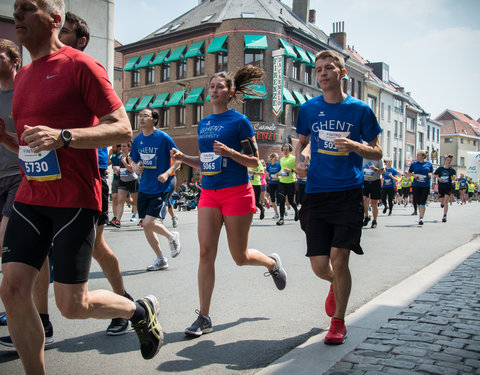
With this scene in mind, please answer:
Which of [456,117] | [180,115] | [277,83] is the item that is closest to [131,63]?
[180,115]

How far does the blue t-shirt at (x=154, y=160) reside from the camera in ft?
22.3

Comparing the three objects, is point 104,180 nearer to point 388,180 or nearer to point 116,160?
point 116,160

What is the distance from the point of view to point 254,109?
119ft

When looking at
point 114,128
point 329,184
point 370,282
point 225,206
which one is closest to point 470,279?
point 370,282

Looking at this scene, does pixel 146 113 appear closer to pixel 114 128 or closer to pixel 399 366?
pixel 114 128

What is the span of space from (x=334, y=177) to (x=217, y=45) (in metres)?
33.0

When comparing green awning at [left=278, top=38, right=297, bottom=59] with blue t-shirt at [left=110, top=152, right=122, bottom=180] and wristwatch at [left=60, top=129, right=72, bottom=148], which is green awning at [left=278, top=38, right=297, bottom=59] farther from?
wristwatch at [left=60, top=129, right=72, bottom=148]

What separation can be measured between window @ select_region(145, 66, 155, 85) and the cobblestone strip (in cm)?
3832

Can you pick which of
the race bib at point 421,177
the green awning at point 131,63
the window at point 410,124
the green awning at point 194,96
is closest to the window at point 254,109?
the green awning at point 194,96

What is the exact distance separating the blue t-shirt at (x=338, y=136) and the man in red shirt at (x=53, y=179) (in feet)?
6.07

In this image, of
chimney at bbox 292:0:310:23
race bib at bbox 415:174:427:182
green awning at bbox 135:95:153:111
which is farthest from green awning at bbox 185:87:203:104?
race bib at bbox 415:174:427:182

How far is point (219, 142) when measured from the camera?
4.18 m

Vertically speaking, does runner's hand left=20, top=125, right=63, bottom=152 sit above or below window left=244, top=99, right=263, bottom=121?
below

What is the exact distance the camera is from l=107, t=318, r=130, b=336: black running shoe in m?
3.89
